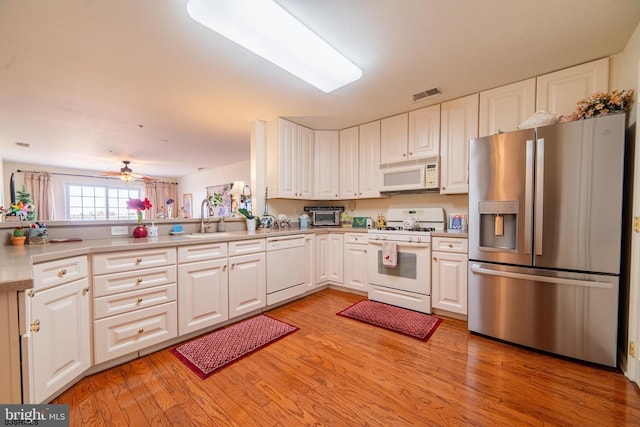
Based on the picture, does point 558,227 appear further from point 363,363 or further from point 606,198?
point 363,363

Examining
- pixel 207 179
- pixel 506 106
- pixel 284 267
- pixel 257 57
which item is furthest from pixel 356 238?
pixel 207 179

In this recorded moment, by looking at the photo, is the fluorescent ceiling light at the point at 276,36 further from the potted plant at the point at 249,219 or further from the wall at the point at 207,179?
the wall at the point at 207,179

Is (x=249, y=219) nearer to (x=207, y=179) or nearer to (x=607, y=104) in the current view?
(x=607, y=104)

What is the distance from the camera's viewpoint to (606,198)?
164 centimetres

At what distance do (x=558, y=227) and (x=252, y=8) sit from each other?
8.45 ft

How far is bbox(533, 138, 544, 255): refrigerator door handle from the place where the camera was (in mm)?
1829

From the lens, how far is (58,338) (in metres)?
1.36

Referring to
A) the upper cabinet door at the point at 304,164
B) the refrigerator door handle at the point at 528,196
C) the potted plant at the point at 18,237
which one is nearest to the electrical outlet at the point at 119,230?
the potted plant at the point at 18,237

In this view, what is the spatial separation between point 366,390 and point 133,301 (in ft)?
5.73

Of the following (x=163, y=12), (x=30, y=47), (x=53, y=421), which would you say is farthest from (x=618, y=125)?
(x=30, y=47)

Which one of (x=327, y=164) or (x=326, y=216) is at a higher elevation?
(x=327, y=164)

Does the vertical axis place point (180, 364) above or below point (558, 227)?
below

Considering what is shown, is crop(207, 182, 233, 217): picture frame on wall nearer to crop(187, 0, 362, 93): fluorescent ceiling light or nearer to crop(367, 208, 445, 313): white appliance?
crop(367, 208, 445, 313): white appliance

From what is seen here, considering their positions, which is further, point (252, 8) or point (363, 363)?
point (363, 363)
